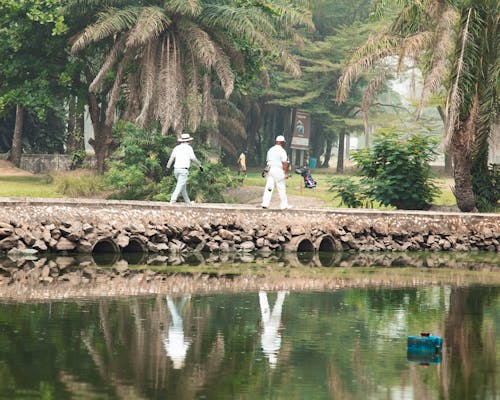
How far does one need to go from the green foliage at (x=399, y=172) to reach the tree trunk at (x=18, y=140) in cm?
1813

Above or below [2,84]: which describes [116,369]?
below

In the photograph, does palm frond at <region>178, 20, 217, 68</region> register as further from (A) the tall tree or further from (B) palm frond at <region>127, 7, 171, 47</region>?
(A) the tall tree

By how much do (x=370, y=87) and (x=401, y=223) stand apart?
6.01 m

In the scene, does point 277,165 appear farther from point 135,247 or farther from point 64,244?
point 64,244

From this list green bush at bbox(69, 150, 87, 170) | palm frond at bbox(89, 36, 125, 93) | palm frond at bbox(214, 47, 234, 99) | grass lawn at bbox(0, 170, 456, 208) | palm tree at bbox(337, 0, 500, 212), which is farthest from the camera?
green bush at bbox(69, 150, 87, 170)

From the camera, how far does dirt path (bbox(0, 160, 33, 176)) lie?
4788 centimetres

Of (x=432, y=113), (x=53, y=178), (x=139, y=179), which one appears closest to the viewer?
(x=139, y=179)

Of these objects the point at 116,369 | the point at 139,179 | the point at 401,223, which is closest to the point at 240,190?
the point at 139,179

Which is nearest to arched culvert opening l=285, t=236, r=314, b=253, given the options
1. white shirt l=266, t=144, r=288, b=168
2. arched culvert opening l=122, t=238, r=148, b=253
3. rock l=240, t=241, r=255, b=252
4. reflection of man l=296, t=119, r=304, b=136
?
rock l=240, t=241, r=255, b=252

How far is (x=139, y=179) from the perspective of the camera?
41.0 m

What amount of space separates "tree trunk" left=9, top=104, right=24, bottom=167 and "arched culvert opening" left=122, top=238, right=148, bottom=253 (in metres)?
22.6

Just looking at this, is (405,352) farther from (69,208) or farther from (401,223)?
(401,223)

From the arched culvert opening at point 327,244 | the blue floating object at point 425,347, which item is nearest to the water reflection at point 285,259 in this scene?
the arched culvert opening at point 327,244

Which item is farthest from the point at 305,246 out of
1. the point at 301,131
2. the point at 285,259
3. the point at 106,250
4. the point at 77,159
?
the point at 301,131
